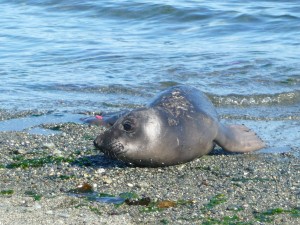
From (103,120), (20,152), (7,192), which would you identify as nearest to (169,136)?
(20,152)

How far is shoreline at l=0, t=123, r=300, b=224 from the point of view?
5727 millimetres

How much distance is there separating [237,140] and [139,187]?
1648mm

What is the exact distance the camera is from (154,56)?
14.0m

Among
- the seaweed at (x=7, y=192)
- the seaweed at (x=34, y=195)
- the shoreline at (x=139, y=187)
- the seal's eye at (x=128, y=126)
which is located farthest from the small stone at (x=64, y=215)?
the seal's eye at (x=128, y=126)

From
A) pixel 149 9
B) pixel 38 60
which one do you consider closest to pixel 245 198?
pixel 38 60

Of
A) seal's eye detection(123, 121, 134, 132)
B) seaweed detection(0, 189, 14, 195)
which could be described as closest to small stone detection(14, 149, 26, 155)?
seal's eye detection(123, 121, 134, 132)

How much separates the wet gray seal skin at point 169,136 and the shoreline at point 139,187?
0.11 metres

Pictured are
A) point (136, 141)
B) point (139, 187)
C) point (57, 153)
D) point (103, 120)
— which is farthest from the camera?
point (103, 120)

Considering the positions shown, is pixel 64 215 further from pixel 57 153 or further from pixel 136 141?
pixel 57 153

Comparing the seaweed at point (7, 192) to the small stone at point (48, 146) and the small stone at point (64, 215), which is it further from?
the small stone at point (48, 146)

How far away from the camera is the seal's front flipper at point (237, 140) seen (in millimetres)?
7677

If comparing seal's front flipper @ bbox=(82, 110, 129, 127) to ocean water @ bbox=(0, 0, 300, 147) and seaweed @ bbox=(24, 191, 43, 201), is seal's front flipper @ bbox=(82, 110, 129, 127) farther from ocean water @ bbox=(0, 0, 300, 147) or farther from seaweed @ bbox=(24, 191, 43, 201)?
seaweed @ bbox=(24, 191, 43, 201)

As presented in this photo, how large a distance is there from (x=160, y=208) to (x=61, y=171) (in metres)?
1.33

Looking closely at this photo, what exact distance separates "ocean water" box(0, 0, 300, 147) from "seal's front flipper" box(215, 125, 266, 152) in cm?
49
